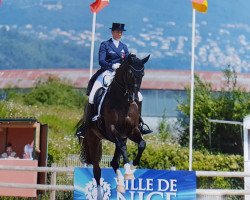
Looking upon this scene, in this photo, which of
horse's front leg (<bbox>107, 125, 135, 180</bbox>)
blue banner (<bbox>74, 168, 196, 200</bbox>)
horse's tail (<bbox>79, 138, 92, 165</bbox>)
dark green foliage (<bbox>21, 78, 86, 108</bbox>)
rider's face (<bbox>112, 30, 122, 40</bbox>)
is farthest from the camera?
dark green foliage (<bbox>21, 78, 86, 108</bbox>)

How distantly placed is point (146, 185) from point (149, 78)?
81.5 feet

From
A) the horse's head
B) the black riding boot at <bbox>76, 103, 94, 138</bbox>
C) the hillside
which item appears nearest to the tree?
the black riding boot at <bbox>76, 103, 94, 138</bbox>

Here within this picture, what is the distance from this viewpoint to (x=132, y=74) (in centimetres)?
750

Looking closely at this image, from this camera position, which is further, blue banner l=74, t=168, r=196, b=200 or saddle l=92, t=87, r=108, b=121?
blue banner l=74, t=168, r=196, b=200

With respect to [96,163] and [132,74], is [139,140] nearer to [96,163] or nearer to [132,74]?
[132,74]

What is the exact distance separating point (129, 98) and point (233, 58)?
5634 cm

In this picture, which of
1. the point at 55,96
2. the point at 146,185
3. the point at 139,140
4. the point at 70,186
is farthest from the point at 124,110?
the point at 55,96

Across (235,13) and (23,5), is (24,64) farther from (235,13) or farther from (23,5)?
(235,13)

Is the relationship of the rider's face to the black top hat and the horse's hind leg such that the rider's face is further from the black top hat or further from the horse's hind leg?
the horse's hind leg

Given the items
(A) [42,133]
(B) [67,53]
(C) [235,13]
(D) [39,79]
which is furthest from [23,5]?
(A) [42,133]

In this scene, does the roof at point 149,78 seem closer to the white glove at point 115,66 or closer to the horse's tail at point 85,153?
the horse's tail at point 85,153

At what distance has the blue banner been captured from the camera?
29.0ft

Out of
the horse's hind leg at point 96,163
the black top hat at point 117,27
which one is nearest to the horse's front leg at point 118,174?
the horse's hind leg at point 96,163

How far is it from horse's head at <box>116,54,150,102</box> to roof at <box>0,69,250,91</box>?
21754mm
